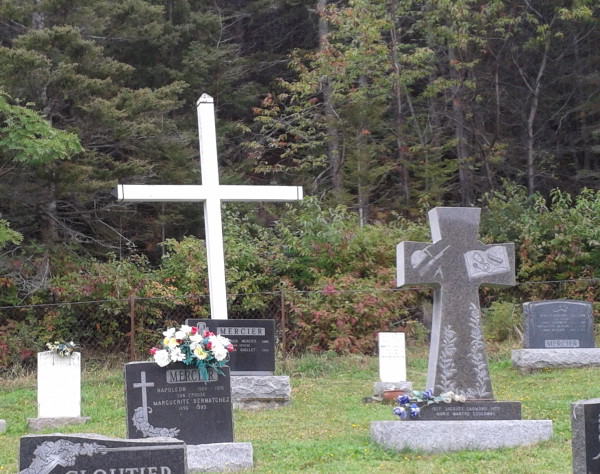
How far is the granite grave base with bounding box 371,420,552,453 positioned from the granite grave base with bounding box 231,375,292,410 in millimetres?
3210

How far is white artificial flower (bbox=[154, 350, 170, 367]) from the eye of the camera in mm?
7484

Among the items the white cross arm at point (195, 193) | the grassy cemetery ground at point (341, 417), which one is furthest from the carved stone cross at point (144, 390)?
the white cross arm at point (195, 193)

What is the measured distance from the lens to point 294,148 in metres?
22.5

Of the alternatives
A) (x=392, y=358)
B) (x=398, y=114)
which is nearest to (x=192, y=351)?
(x=392, y=358)

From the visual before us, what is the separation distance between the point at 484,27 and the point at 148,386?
17.9 meters

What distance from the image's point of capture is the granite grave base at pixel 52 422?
9984mm

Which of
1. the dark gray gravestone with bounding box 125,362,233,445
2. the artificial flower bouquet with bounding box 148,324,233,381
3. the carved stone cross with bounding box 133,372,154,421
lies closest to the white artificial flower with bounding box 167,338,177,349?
the artificial flower bouquet with bounding box 148,324,233,381

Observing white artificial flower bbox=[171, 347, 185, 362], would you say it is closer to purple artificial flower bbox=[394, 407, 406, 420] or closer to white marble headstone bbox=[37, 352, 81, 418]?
purple artificial flower bbox=[394, 407, 406, 420]

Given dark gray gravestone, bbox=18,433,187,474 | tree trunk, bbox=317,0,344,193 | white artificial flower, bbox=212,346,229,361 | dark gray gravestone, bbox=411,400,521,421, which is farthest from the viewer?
tree trunk, bbox=317,0,344,193

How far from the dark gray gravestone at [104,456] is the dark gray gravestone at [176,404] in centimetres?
250

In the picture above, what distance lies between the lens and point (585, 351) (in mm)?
13141

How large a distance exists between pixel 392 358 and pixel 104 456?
7445 millimetres

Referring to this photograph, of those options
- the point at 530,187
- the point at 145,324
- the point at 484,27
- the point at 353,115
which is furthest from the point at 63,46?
the point at 530,187

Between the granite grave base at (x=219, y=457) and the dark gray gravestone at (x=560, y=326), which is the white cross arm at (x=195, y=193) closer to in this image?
the granite grave base at (x=219, y=457)
